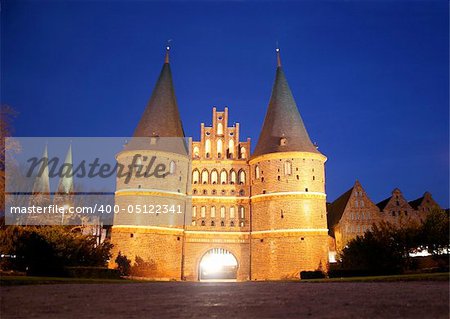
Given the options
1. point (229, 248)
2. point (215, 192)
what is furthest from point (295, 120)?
point (229, 248)

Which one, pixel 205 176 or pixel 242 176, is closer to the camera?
pixel 205 176

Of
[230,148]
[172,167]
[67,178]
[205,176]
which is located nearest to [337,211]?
[230,148]

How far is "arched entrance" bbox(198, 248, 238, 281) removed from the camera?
48.9 m

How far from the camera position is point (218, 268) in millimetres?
53844

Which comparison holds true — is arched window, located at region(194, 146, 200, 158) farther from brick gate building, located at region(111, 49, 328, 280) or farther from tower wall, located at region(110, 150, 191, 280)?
tower wall, located at region(110, 150, 191, 280)

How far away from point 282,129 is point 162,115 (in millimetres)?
11471

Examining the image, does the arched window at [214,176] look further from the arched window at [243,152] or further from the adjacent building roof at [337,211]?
the adjacent building roof at [337,211]

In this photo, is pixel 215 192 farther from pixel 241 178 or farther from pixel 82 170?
pixel 82 170

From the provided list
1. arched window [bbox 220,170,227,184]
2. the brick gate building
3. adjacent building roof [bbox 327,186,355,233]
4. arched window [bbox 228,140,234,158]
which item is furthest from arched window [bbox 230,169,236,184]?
adjacent building roof [bbox 327,186,355,233]

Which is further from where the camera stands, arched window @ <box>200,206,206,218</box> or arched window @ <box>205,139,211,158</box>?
arched window @ <box>205,139,211,158</box>

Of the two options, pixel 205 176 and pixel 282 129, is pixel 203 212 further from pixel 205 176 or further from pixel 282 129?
pixel 282 129

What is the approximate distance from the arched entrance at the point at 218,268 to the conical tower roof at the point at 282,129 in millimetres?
12911

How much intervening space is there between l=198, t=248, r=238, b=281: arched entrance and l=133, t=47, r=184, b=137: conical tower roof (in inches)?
544

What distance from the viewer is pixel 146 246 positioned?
127 feet
